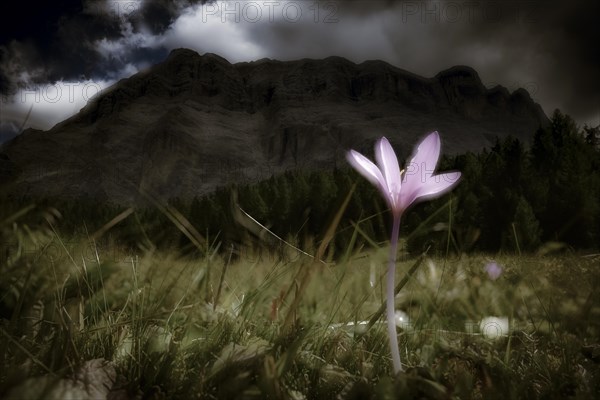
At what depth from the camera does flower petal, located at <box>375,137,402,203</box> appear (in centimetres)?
97

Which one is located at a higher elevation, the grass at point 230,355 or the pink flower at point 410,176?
the pink flower at point 410,176

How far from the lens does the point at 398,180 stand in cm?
99

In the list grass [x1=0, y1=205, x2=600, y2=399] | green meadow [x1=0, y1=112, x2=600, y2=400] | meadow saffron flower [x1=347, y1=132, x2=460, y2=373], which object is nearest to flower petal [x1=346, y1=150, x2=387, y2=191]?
meadow saffron flower [x1=347, y1=132, x2=460, y2=373]

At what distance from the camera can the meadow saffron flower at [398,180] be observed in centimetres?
92

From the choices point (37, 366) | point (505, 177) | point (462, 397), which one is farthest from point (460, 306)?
point (505, 177)

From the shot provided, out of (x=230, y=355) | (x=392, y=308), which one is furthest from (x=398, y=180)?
(x=230, y=355)

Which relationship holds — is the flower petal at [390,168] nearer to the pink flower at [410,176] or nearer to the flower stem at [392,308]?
the pink flower at [410,176]

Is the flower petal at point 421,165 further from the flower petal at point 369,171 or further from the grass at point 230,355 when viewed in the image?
the grass at point 230,355

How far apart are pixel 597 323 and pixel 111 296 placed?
90.3 inches

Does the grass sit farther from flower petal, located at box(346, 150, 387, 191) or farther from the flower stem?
flower petal, located at box(346, 150, 387, 191)

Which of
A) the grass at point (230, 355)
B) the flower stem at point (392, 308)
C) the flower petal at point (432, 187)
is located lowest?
the grass at point (230, 355)

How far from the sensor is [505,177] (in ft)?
108

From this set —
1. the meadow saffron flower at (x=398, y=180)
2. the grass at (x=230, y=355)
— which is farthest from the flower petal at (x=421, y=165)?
the grass at (x=230, y=355)

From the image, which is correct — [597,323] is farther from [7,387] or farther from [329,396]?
[7,387]
